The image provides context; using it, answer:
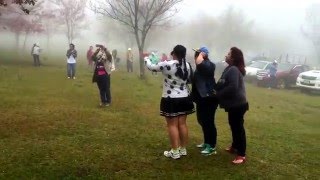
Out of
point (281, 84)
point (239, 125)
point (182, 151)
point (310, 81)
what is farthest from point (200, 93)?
point (281, 84)

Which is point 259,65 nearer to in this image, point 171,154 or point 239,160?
point 239,160

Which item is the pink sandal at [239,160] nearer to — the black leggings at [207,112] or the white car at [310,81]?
the black leggings at [207,112]

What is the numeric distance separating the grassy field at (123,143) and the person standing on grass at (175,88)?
27.5 inches

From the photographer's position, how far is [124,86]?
1727 cm

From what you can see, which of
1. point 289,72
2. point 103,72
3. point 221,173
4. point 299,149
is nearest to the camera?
point 221,173

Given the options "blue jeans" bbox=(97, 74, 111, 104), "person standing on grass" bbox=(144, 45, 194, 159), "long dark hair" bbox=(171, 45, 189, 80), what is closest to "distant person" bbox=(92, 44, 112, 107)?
"blue jeans" bbox=(97, 74, 111, 104)

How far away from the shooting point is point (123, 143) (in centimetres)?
726

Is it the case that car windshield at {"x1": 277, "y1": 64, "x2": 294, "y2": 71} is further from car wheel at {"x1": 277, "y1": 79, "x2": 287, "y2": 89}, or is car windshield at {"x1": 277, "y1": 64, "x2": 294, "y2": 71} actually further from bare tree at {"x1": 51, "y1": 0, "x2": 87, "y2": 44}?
bare tree at {"x1": 51, "y1": 0, "x2": 87, "y2": 44}

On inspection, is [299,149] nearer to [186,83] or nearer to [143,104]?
[186,83]

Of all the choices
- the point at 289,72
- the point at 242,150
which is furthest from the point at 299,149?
the point at 289,72

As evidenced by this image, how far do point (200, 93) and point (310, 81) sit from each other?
17.5 meters

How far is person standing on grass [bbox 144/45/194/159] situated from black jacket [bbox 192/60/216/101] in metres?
0.16

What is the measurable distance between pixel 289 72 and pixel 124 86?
12521 millimetres

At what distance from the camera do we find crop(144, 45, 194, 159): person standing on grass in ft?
19.7
